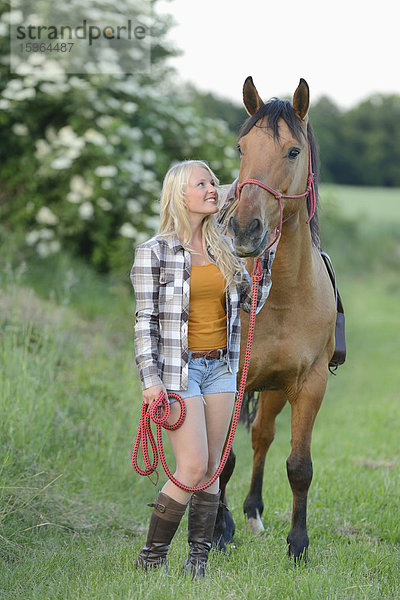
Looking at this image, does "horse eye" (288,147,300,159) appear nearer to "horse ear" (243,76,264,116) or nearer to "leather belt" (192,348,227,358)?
"horse ear" (243,76,264,116)

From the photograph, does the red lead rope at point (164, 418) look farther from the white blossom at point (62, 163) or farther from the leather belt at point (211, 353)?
the white blossom at point (62, 163)

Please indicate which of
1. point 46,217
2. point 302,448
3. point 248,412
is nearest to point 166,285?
point 302,448

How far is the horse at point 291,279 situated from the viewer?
307 cm

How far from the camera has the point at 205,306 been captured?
2.94 metres

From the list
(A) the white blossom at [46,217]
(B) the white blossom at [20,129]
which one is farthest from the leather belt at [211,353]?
(B) the white blossom at [20,129]

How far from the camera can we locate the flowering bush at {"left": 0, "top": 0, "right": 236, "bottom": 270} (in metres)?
8.13

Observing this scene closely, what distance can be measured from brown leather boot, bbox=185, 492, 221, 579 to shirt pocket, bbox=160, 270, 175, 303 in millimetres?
886

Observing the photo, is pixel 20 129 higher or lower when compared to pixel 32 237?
higher

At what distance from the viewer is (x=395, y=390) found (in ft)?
27.3

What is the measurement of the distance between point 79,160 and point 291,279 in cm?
536

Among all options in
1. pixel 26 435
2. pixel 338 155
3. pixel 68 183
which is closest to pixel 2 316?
pixel 26 435

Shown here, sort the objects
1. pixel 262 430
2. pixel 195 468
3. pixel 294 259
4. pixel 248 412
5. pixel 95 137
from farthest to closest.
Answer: pixel 95 137 < pixel 248 412 < pixel 262 430 < pixel 294 259 < pixel 195 468

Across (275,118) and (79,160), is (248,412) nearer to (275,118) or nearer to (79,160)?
(275,118)

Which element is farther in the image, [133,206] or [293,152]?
[133,206]
